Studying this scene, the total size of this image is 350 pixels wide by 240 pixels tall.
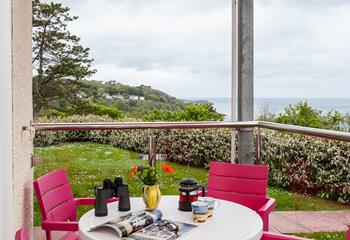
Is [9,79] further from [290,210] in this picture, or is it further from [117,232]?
[290,210]

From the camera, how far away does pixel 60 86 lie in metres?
4.78

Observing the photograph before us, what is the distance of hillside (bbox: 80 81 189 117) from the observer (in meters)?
4.96

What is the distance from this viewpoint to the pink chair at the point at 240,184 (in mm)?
2949

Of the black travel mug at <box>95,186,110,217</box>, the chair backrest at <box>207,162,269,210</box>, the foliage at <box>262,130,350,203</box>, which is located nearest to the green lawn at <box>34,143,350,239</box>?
the foliage at <box>262,130,350,203</box>

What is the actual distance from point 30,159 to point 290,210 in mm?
2200

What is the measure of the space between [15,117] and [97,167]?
1287 mm

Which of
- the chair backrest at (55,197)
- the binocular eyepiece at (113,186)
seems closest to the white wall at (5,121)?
the chair backrest at (55,197)

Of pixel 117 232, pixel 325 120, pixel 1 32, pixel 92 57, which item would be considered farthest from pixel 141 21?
pixel 117 232

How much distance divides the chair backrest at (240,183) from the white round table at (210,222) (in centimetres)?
51

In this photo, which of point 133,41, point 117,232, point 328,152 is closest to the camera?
point 117,232

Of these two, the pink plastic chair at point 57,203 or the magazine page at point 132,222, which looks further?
the pink plastic chair at point 57,203

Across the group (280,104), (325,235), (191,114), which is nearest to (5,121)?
(325,235)

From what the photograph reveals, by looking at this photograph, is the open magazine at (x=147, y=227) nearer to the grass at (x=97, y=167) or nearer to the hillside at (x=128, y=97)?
the grass at (x=97, y=167)

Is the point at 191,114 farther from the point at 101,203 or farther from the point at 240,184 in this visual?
the point at 101,203
